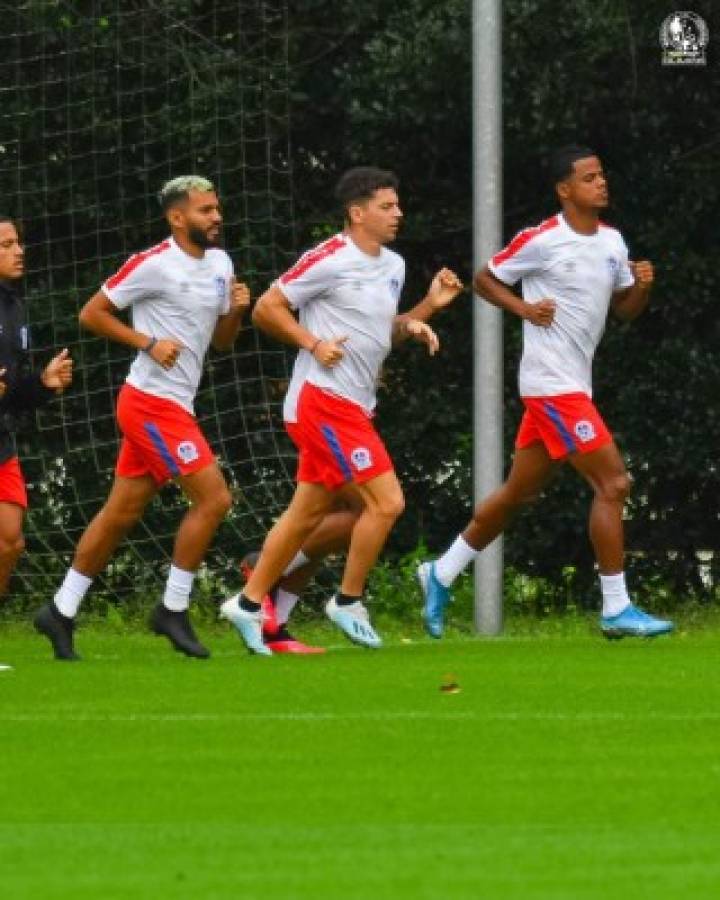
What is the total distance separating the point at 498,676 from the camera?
13617 mm

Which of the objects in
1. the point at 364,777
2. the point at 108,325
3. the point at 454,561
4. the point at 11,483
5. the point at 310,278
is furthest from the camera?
the point at 454,561

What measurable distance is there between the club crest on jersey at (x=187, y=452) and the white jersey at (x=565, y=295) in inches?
66.8

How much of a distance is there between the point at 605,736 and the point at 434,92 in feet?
30.4

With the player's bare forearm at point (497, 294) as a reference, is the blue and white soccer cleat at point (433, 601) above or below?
below

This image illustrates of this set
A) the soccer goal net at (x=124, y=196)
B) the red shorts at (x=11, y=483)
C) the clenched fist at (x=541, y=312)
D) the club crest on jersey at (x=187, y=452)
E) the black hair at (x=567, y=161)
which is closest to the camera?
the red shorts at (x=11, y=483)

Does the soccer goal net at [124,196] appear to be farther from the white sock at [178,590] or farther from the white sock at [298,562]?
the white sock at [178,590]

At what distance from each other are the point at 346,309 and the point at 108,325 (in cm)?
105

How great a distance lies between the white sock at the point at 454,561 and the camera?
16.3 m

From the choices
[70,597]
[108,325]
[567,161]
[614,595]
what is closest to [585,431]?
[614,595]

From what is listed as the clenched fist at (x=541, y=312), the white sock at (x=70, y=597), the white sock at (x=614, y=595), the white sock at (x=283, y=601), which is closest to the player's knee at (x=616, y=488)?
the white sock at (x=614, y=595)

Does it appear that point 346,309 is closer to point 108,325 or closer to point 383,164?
point 108,325

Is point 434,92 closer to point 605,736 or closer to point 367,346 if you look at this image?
point 367,346

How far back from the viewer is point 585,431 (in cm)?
1541

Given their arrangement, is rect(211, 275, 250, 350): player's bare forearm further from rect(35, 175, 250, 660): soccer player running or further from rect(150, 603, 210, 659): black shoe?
rect(150, 603, 210, 659): black shoe
